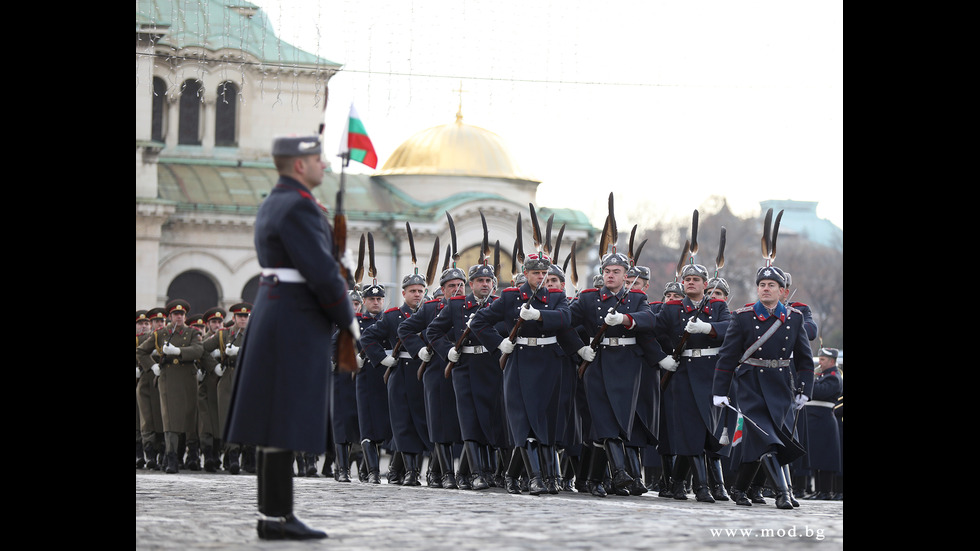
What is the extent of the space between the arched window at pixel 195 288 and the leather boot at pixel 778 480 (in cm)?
3108

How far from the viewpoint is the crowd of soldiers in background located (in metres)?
13.1

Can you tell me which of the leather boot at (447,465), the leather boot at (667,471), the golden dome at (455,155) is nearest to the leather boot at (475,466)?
the leather boot at (447,465)

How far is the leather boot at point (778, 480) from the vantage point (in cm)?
1109

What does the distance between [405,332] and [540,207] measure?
29842mm

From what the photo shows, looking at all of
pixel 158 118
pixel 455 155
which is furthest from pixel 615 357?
pixel 455 155

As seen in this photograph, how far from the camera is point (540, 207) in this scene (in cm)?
4434

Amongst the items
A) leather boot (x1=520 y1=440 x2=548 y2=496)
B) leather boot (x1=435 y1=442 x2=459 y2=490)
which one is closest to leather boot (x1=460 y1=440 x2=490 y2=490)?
leather boot (x1=435 y1=442 x2=459 y2=490)

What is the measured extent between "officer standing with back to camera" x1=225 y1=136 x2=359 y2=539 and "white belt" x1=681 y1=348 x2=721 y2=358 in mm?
5329

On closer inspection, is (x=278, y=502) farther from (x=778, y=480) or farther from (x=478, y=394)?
(x=478, y=394)

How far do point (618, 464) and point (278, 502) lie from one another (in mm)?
5066

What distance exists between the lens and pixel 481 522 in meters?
8.91
